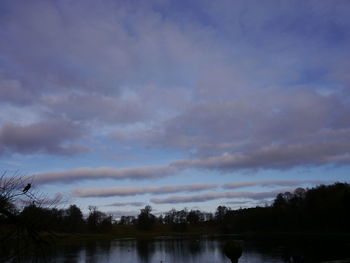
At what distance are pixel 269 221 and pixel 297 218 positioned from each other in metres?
24.9

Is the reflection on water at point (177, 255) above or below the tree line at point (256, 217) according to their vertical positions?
below

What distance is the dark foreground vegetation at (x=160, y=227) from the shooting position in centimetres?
779

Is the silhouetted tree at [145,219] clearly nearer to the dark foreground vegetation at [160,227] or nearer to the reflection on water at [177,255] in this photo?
the dark foreground vegetation at [160,227]

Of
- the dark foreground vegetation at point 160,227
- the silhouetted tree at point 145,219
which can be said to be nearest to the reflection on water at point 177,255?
the dark foreground vegetation at point 160,227

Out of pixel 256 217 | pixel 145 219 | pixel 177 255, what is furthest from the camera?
pixel 145 219

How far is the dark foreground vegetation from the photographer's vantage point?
25.6 ft

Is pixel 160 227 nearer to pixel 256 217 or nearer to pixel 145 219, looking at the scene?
pixel 145 219

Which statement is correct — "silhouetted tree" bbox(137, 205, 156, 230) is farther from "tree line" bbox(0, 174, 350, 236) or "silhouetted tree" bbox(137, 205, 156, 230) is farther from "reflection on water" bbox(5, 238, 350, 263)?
"reflection on water" bbox(5, 238, 350, 263)

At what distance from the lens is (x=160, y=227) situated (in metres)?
200

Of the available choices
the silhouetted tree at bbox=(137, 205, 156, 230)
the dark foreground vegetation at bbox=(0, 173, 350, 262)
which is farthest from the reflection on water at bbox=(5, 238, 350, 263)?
the silhouetted tree at bbox=(137, 205, 156, 230)

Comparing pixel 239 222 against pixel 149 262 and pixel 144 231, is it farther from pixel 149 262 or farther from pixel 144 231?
pixel 149 262

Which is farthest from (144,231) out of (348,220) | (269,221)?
(348,220)

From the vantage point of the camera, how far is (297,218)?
116500 millimetres

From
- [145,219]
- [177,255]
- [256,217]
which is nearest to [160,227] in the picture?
[145,219]
